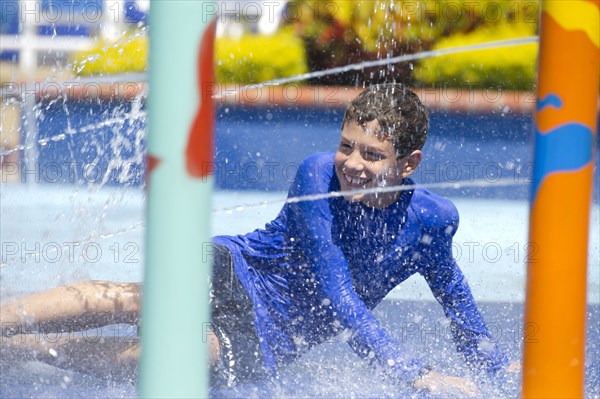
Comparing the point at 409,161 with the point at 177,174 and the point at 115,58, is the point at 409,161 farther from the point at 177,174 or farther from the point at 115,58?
the point at 115,58

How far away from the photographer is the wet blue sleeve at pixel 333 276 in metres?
1.91

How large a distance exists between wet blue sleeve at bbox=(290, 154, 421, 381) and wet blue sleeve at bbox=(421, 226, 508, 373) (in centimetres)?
19

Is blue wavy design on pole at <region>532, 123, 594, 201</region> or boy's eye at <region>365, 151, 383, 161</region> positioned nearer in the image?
blue wavy design on pole at <region>532, 123, 594, 201</region>

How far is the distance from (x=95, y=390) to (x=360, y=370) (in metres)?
0.60

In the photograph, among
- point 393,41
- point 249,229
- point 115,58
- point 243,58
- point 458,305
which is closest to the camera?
point 458,305

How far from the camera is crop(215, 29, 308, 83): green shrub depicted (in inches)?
282

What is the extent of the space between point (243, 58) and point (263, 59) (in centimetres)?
18

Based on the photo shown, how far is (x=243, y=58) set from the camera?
7.29 metres

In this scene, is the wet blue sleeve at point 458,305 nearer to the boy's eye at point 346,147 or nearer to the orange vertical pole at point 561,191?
the boy's eye at point 346,147

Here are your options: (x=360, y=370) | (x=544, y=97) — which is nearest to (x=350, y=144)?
(x=360, y=370)

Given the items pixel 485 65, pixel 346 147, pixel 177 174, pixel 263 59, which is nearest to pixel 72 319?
pixel 346 147

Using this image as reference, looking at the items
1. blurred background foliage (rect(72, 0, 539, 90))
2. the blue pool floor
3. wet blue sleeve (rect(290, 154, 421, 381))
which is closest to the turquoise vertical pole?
the blue pool floor

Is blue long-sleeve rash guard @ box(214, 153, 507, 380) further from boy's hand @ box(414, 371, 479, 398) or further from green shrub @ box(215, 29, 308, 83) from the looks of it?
green shrub @ box(215, 29, 308, 83)

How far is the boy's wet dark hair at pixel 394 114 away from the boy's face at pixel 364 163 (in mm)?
17
